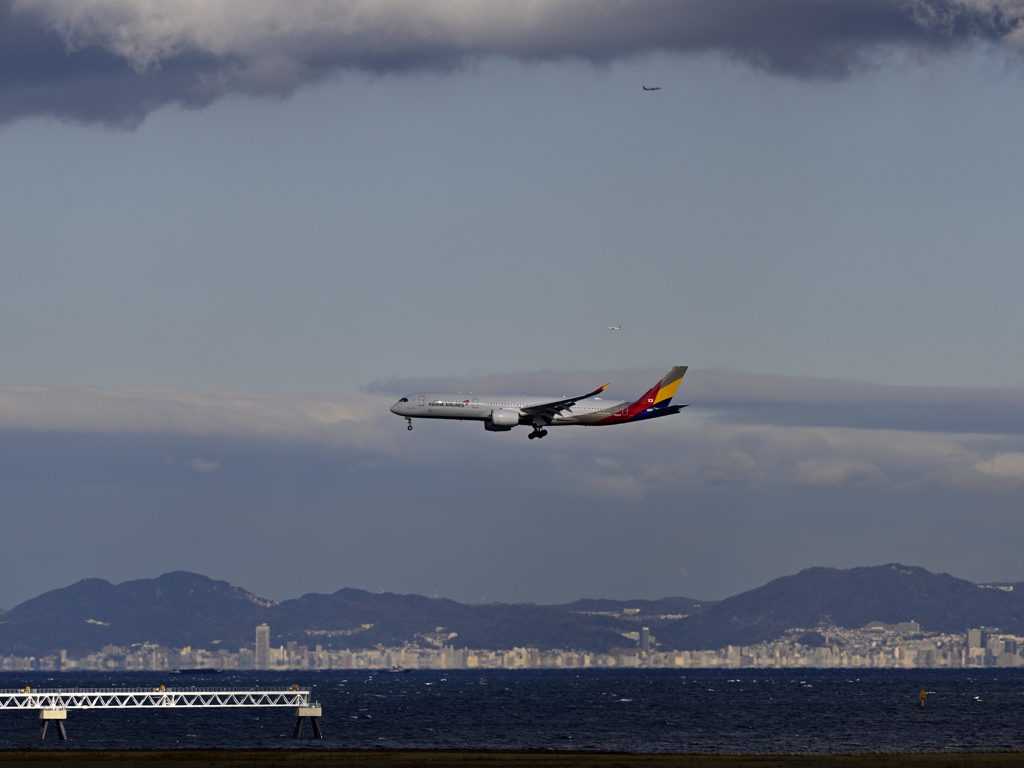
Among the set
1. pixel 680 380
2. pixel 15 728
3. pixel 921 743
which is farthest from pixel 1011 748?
pixel 15 728

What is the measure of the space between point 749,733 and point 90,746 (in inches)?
3479

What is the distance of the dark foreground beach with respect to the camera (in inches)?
4963

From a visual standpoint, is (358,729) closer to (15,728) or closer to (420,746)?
(420,746)

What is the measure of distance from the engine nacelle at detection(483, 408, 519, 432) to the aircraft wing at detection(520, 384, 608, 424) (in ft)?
4.83

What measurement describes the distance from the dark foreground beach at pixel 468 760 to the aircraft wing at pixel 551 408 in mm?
34946

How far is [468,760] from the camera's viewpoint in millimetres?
130125

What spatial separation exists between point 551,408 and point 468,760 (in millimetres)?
36937

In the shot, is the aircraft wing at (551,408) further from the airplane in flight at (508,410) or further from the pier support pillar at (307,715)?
the pier support pillar at (307,715)

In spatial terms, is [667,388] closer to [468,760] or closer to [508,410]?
[508,410]

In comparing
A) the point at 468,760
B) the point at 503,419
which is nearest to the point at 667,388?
the point at 503,419

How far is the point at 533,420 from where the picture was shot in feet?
471

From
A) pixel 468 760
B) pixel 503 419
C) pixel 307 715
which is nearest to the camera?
pixel 468 760

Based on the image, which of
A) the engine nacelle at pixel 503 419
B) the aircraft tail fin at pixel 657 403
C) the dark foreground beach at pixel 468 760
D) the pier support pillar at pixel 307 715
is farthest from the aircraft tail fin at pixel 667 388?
the pier support pillar at pixel 307 715

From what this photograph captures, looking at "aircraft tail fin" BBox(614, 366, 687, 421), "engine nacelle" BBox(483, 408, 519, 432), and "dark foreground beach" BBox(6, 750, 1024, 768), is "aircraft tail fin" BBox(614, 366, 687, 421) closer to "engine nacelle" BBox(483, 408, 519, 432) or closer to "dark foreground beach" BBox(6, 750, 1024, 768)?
"engine nacelle" BBox(483, 408, 519, 432)
